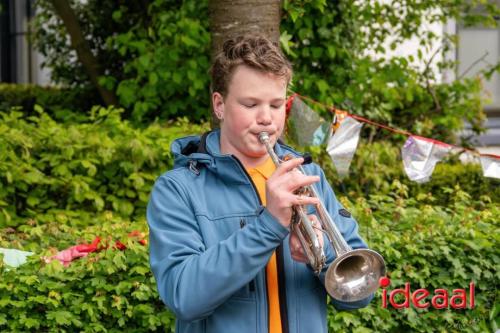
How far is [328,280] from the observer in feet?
7.97

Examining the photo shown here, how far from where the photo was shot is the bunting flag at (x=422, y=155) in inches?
214

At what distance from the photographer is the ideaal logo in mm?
4258

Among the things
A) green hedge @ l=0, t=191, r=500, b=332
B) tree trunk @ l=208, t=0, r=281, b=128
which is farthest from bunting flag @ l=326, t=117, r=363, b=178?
tree trunk @ l=208, t=0, r=281, b=128

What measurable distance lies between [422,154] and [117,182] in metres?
1.93

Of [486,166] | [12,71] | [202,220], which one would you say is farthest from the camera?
[12,71]

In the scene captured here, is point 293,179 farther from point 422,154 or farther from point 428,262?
point 422,154

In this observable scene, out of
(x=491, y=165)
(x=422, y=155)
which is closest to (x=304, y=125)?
(x=422, y=155)

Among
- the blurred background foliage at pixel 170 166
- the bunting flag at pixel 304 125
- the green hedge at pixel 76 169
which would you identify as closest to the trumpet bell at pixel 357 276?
the blurred background foliage at pixel 170 166

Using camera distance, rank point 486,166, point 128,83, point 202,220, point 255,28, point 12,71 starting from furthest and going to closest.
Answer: point 12,71
point 128,83
point 486,166
point 255,28
point 202,220

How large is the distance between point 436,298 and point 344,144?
1441 millimetres

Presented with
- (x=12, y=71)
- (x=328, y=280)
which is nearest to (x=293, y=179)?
(x=328, y=280)

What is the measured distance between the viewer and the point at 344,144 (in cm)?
552

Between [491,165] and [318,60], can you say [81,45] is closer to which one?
[318,60]

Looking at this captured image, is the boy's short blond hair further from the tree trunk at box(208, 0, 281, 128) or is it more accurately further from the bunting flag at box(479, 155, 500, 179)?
the bunting flag at box(479, 155, 500, 179)
